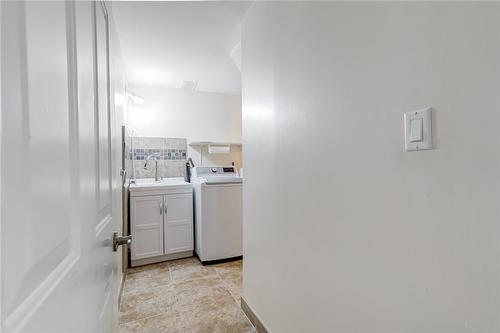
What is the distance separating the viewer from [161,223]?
284cm

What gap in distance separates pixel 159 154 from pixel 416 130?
3.19 meters

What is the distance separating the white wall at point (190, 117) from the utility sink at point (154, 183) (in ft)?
1.42

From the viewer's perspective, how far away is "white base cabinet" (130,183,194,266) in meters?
2.71

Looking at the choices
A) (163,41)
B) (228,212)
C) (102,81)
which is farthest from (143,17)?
(228,212)

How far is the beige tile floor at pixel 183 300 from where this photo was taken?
5.75 ft

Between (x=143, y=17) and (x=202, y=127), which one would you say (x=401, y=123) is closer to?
(x=143, y=17)

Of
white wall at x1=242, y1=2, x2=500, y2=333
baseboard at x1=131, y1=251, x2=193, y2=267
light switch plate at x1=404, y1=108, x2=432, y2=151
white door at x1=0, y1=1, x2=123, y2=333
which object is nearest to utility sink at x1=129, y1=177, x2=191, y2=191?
baseboard at x1=131, y1=251, x2=193, y2=267

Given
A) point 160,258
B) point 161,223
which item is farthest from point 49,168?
point 160,258

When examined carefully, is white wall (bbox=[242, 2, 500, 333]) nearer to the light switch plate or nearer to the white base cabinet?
the light switch plate

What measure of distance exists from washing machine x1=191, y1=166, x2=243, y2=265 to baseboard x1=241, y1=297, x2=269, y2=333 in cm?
93

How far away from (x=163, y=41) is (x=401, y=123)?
7.08 ft

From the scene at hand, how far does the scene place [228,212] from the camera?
2883mm

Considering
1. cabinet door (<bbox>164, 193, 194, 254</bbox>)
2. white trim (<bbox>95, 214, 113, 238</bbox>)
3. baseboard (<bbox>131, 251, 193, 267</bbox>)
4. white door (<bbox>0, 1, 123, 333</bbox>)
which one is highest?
white door (<bbox>0, 1, 123, 333</bbox>)

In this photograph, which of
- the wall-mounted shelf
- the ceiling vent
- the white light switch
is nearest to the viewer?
the white light switch
